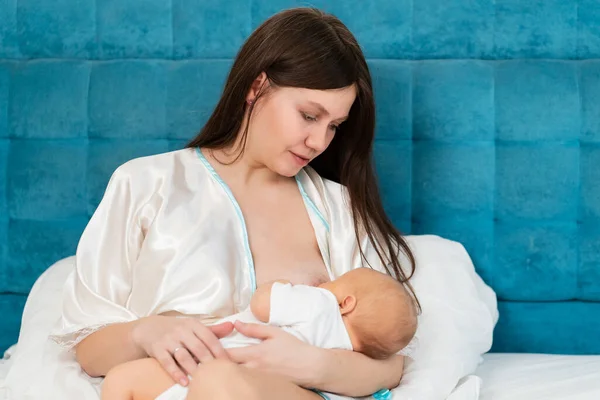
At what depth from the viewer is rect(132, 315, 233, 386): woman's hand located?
162cm

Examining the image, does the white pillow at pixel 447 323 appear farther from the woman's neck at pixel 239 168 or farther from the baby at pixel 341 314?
the woman's neck at pixel 239 168

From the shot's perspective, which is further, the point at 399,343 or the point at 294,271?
the point at 294,271

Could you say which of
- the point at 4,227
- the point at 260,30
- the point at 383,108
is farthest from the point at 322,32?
the point at 4,227

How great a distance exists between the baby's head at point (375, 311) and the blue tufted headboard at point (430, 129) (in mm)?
750

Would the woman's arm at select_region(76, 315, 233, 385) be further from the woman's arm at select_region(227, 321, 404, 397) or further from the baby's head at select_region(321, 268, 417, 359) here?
the baby's head at select_region(321, 268, 417, 359)

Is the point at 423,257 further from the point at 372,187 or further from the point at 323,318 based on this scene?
the point at 323,318

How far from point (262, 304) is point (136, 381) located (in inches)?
11.2

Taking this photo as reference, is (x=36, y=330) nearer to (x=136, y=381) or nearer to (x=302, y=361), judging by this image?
(x=136, y=381)

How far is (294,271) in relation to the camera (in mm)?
1927

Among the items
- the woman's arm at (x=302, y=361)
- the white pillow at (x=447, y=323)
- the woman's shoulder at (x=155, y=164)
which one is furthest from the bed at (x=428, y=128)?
the woman's arm at (x=302, y=361)

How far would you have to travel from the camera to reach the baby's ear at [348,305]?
66.7 inches

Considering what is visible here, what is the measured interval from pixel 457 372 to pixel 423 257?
0.37 m

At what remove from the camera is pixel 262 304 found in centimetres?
169

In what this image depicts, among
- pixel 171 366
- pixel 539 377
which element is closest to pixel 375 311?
pixel 171 366
